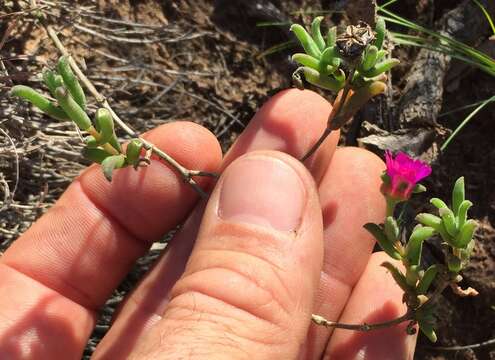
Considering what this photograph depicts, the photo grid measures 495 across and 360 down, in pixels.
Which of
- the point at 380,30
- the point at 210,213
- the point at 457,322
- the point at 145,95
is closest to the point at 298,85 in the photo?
the point at 380,30

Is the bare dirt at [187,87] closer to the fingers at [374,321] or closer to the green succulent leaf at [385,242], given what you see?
the fingers at [374,321]

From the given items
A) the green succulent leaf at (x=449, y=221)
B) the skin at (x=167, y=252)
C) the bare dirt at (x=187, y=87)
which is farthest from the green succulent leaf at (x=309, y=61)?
the bare dirt at (x=187, y=87)

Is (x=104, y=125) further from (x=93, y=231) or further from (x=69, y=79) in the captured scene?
(x=93, y=231)

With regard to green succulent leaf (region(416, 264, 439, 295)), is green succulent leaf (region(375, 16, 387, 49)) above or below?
above

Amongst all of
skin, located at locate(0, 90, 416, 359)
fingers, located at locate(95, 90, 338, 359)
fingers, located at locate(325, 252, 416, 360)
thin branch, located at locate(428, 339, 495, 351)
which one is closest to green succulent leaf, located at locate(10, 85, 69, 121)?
skin, located at locate(0, 90, 416, 359)

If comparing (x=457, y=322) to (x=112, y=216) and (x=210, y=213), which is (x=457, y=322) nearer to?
(x=210, y=213)

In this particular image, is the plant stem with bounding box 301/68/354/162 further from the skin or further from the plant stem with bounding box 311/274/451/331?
the plant stem with bounding box 311/274/451/331

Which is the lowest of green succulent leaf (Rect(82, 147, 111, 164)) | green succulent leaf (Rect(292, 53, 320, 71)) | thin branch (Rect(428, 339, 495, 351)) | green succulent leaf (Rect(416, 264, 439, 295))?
thin branch (Rect(428, 339, 495, 351))
